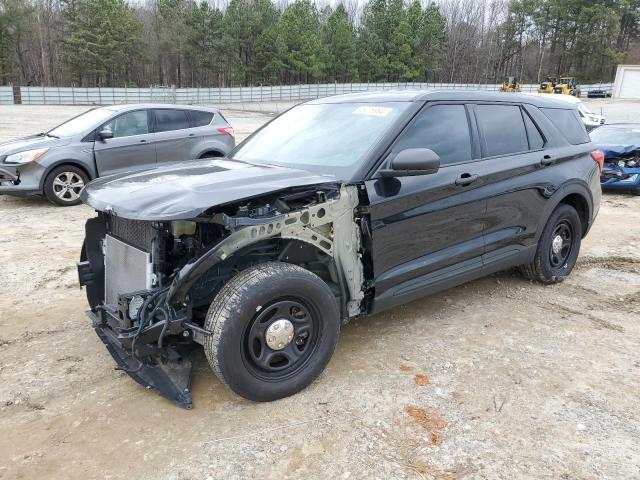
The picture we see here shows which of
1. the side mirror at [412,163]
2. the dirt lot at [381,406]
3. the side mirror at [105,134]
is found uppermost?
the side mirror at [412,163]

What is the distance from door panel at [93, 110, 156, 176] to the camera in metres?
8.54

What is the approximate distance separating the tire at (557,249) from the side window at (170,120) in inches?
259

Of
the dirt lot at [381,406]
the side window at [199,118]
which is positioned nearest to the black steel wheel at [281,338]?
the dirt lot at [381,406]

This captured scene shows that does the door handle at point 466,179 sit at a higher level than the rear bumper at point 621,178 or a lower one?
higher

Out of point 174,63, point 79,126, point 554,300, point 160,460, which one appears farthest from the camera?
point 174,63

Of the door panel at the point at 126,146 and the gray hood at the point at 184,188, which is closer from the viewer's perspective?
the gray hood at the point at 184,188

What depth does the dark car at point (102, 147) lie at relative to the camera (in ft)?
26.3

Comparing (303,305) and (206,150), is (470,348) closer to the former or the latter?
(303,305)

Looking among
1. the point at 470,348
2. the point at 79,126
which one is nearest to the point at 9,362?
the point at 470,348

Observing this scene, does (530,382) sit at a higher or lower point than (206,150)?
lower

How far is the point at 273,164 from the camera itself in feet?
12.7

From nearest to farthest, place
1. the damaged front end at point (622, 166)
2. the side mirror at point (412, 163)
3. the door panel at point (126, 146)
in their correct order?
the side mirror at point (412, 163) < the door panel at point (126, 146) < the damaged front end at point (622, 166)

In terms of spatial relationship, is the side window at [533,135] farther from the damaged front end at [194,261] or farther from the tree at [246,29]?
the tree at [246,29]

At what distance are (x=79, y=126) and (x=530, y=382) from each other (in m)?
8.08
